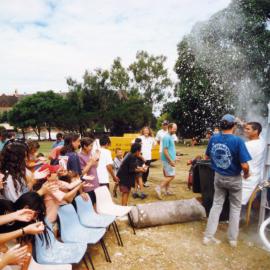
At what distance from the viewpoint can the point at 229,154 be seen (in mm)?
4477

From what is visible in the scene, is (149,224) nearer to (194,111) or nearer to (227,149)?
(227,149)

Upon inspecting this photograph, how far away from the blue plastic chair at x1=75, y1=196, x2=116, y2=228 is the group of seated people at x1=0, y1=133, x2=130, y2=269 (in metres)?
0.15

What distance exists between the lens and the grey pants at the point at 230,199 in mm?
4543

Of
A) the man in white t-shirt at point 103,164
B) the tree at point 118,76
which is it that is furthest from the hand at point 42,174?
the tree at point 118,76

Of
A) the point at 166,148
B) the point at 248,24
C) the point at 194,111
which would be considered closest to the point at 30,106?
the point at 194,111

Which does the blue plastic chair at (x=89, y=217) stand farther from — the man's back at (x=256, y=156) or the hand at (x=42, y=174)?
the man's back at (x=256, y=156)

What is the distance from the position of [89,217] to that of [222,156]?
2.29 m

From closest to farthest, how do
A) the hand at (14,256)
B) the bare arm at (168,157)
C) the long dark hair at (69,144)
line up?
the hand at (14,256)
the long dark hair at (69,144)
the bare arm at (168,157)

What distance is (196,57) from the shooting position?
60.4ft

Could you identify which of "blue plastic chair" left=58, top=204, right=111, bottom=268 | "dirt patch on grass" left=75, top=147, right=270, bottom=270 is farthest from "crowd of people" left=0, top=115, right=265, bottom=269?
"dirt patch on grass" left=75, top=147, right=270, bottom=270

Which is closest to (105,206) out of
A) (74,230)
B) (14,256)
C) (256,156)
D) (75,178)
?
(75,178)

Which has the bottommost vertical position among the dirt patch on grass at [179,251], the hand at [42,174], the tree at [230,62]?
the dirt patch on grass at [179,251]

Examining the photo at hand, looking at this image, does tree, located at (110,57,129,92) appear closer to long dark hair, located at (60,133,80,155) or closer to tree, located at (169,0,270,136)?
tree, located at (169,0,270,136)

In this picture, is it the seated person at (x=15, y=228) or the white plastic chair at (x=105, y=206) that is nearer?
the seated person at (x=15, y=228)
